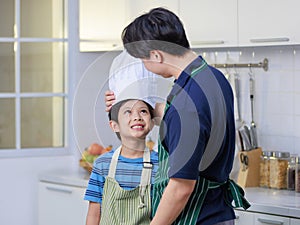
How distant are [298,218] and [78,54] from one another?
1.86 m

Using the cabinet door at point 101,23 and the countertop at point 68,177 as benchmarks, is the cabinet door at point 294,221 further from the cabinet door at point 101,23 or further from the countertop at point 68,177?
the cabinet door at point 101,23

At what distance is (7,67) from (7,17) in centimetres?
29

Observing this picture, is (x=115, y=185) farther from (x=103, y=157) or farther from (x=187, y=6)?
(x=187, y=6)

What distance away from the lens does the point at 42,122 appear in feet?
14.3

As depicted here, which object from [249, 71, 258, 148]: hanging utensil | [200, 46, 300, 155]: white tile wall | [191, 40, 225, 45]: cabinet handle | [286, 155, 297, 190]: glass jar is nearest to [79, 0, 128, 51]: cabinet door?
[191, 40, 225, 45]: cabinet handle

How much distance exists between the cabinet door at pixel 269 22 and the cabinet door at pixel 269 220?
0.79 metres

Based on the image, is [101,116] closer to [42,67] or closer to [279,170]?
[279,170]

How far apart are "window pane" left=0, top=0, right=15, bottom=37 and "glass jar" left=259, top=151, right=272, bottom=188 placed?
167cm

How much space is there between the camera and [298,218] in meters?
3.00

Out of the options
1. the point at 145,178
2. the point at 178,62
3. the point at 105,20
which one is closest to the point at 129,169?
the point at 145,178

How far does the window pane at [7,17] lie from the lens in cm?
422

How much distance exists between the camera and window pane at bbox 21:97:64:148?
4.31 meters

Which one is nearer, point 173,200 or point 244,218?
point 173,200

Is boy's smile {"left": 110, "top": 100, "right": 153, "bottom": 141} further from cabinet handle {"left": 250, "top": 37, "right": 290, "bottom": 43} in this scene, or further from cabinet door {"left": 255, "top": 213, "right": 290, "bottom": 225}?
cabinet handle {"left": 250, "top": 37, "right": 290, "bottom": 43}
